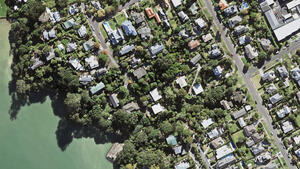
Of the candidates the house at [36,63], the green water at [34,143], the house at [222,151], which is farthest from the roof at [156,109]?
the house at [36,63]

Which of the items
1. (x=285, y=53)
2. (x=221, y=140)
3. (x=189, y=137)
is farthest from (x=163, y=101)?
(x=285, y=53)

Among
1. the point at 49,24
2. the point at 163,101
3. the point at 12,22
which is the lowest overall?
the point at 163,101

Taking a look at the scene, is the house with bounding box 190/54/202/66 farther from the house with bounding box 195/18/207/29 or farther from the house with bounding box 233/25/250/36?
the house with bounding box 233/25/250/36

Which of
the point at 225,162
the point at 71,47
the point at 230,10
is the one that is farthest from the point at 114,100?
the point at 230,10

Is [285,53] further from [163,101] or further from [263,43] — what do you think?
[163,101]

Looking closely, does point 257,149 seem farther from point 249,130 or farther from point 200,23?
point 200,23

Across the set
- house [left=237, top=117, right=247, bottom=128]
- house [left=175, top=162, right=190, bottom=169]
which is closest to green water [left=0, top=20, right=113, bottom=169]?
house [left=175, top=162, right=190, bottom=169]
